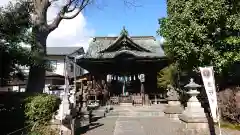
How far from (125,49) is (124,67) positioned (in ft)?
5.33

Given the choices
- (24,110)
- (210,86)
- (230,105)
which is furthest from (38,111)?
(230,105)

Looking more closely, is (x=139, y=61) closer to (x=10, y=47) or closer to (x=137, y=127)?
(x=137, y=127)

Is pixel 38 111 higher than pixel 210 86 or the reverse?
the reverse

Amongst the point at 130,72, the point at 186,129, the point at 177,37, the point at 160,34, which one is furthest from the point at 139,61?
the point at 186,129

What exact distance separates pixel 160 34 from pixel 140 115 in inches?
210

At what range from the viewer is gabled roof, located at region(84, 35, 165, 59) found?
27234 millimetres

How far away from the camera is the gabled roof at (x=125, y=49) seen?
89.4 feet

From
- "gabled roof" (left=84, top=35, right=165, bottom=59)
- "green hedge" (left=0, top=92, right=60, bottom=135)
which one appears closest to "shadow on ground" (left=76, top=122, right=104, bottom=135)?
"green hedge" (left=0, top=92, right=60, bottom=135)

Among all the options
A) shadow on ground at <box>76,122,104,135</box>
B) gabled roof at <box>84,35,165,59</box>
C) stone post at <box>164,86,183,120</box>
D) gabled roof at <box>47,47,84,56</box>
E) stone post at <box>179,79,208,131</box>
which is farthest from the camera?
gabled roof at <box>47,47,84,56</box>

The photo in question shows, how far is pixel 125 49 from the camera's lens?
28016 millimetres

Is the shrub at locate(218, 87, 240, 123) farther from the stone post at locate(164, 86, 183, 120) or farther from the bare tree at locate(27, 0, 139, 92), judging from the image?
the bare tree at locate(27, 0, 139, 92)

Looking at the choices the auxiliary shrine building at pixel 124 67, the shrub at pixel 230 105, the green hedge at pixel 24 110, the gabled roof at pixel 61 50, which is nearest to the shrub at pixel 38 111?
the green hedge at pixel 24 110

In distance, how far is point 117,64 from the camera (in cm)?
2775

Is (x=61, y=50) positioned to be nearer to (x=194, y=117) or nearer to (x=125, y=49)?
(x=125, y=49)
